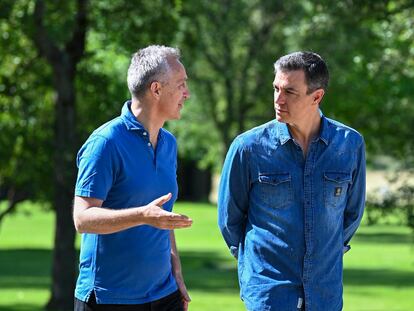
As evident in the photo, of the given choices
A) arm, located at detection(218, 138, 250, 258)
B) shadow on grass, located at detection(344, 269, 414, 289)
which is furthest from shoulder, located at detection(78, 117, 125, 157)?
shadow on grass, located at detection(344, 269, 414, 289)

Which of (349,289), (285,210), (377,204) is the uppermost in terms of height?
(285,210)

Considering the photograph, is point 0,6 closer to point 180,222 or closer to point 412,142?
point 412,142

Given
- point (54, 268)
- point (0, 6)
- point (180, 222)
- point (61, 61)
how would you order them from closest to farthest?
point (180, 222) < point (0, 6) < point (61, 61) < point (54, 268)

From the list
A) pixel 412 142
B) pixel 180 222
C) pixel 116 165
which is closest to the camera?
pixel 180 222

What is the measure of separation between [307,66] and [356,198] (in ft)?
2.46

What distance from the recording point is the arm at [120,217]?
16.8 ft

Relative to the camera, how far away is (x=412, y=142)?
609 inches

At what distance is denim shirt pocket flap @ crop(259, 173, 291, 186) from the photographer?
5.89 metres

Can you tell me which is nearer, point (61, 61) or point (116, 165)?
point (116, 165)

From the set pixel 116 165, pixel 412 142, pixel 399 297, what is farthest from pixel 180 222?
pixel 399 297

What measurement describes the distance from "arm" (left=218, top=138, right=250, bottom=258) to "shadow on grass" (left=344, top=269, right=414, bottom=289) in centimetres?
1799

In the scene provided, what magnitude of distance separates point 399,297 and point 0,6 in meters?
9.92

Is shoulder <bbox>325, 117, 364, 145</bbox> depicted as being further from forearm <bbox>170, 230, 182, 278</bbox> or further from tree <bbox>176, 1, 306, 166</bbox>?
tree <bbox>176, 1, 306, 166</bbox>

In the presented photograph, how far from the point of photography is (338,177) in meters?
5.98
